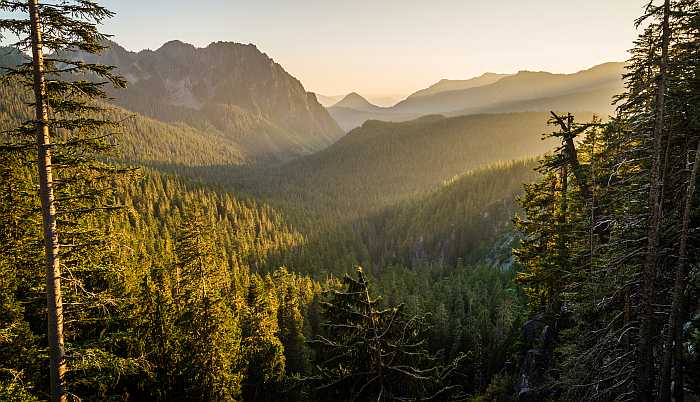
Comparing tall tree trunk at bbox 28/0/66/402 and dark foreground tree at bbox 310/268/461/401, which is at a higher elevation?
tall tree trunk at bbox 28/0/66/402

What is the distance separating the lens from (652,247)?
10016 mm

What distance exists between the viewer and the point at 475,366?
1716 inches

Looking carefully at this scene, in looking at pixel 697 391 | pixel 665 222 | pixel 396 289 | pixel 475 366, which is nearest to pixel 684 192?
pixel 665 222

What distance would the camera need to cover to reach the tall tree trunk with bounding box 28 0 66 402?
9.09 metres

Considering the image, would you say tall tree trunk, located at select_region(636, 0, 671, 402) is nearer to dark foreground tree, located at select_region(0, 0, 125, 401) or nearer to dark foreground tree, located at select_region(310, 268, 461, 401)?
dark foreground tree, located at select_region(310, 268, 461, 401)

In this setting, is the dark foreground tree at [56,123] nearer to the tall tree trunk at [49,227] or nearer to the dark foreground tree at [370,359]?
the tall tree trunk at [49,227]

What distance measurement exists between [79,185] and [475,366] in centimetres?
4491

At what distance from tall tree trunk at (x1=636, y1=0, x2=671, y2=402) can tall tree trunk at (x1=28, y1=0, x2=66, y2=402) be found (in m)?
15.5

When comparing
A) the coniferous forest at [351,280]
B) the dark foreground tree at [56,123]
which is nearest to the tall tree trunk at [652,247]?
the coniferous forest at [351,280]

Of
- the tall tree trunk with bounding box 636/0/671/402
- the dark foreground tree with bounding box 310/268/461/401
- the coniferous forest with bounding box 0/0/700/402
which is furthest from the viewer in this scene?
the tall tree trunk with bounding box 636/0/671/402

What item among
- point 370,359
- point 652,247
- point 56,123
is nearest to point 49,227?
point 56,123

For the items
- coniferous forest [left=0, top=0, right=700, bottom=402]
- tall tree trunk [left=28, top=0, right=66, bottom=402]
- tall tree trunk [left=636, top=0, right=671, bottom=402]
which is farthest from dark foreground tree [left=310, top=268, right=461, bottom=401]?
tall tree trunk [left=28, top=0, right=66, bottom=402]

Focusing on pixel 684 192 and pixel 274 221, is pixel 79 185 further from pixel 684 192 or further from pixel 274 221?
pixel 274 221

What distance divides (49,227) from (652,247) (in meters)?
16.1
